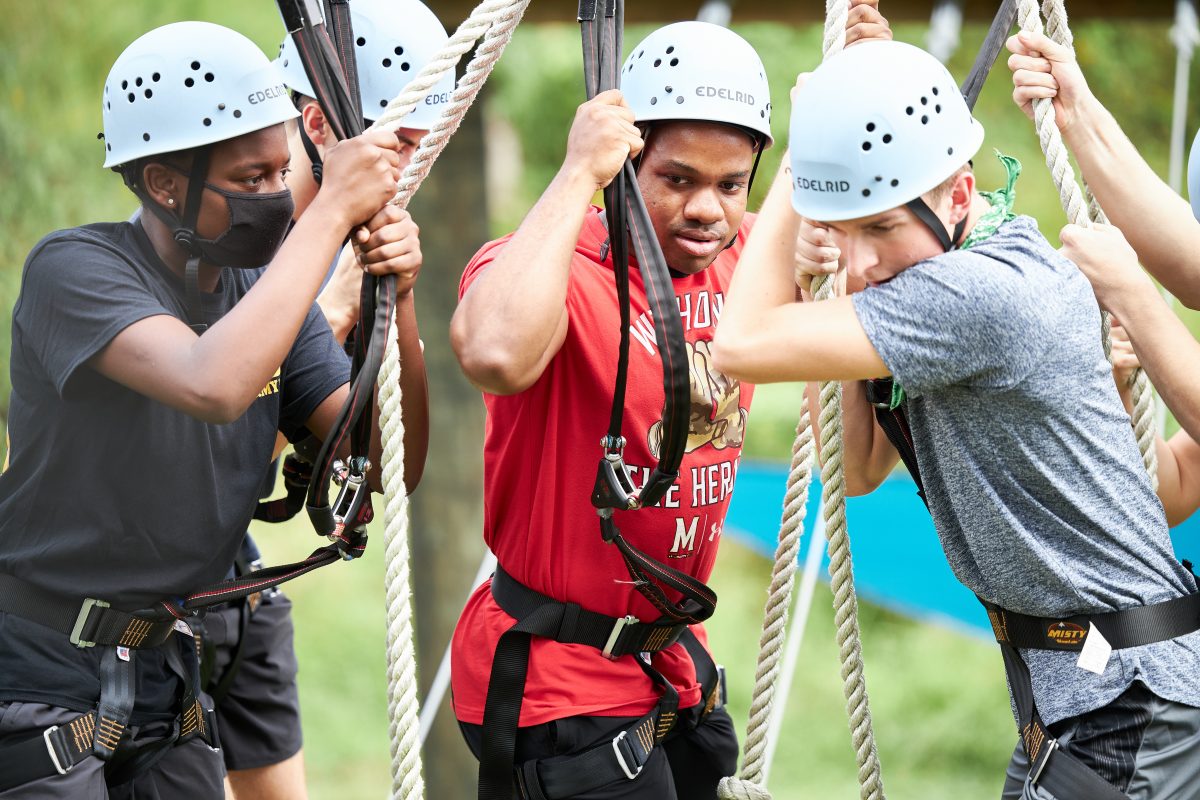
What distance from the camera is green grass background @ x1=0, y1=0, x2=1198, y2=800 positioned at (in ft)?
24.1

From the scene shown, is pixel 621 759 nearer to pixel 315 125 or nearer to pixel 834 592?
pixel 834 592

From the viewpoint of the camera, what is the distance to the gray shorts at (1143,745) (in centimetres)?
184

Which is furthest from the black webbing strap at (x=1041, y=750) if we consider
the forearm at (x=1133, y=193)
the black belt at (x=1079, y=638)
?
the forearm at (x=1133, y=193)

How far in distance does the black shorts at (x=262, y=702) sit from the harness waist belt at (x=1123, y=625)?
1830 mm

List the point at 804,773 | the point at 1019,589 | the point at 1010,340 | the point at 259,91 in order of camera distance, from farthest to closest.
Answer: the point at 804,773 → the point at 259,91 → the point at 1019,589 → the point at 1010,340

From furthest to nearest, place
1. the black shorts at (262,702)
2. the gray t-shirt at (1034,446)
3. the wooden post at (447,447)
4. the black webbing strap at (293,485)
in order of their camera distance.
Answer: the wooden post at (447,447), the black shorts at (262,702), the black webbing strap at (293,485), the gray t-shirt at (1034,446)

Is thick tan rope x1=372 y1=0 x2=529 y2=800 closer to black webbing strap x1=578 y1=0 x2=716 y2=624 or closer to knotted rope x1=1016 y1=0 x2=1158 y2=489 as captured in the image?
black webbing strap x1=578 y1=0 x2=716 y2=624

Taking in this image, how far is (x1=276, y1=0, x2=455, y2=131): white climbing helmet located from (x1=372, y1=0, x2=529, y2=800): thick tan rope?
0.71 m

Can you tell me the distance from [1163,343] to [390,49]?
5.32 feet

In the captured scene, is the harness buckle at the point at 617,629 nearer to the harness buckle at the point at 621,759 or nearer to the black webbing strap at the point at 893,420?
the harness buckle at the point at 621,759

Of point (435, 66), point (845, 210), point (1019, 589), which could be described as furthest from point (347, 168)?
point (1019, 589)

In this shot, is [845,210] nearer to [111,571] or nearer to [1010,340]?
[1010,340]

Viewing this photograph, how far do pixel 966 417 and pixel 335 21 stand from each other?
112 cm

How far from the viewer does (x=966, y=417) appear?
6.03ft
